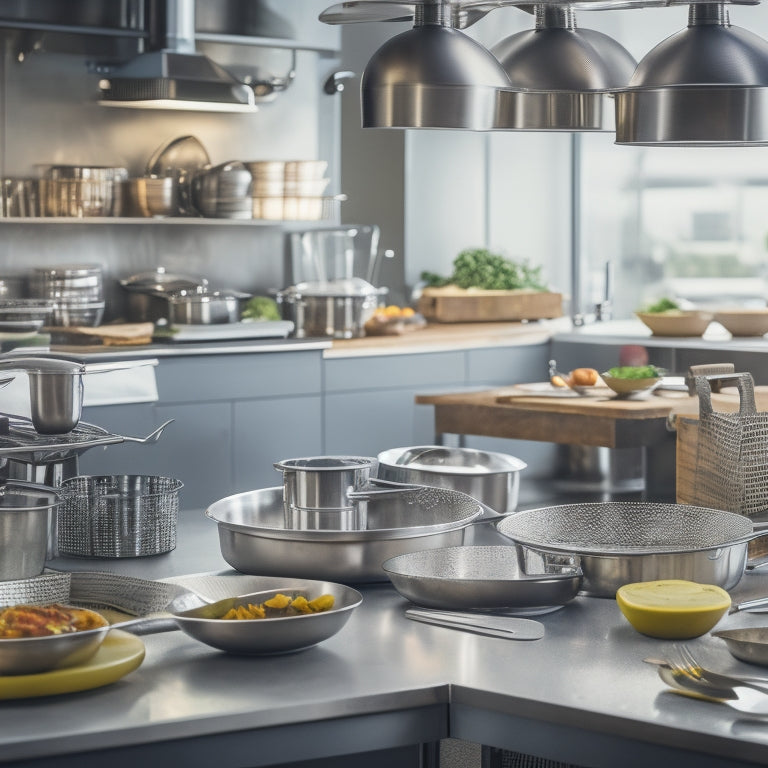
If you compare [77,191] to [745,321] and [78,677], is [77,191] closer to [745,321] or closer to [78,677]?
[745,321]

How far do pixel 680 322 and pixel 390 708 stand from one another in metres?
4.38

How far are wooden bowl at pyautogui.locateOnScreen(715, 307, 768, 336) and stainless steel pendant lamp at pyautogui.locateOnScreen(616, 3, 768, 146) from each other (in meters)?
3.72

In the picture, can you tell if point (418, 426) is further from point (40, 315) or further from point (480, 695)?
point (480, 695)

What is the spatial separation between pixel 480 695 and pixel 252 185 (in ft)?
14.3

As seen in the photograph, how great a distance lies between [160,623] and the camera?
1.63 m

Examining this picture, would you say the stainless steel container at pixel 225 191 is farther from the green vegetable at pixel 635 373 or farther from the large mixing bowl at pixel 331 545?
the large mixing bowl at pixel 331 545

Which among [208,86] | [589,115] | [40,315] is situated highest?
[208,86]

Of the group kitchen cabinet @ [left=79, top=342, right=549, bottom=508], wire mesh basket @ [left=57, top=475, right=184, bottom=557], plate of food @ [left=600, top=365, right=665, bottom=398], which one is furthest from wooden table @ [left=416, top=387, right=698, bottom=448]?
wire mesh basket @ [left=57, top=475, right=184, bottom=557]

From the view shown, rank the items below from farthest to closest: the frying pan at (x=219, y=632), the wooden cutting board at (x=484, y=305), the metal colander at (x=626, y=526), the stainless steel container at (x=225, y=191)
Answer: the wooden cutting board at (x=484, y=305) < the stainless steel container at (x=225, y=191) < the metal colander at (x=626, y=526) < the frying pan at (x=219, y=632)

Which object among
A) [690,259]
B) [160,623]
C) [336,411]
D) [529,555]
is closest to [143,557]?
[160,623]

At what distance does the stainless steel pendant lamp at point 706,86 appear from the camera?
184cm

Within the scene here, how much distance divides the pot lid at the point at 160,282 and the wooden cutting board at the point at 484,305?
1105mm

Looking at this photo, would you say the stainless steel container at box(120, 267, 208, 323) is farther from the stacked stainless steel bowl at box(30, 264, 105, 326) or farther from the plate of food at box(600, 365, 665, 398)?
the plate of food at box(600, 365, 665, 398)

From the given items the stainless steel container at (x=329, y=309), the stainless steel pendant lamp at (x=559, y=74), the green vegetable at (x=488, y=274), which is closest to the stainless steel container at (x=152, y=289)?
the stainless steel container at (x=329, y=309)
